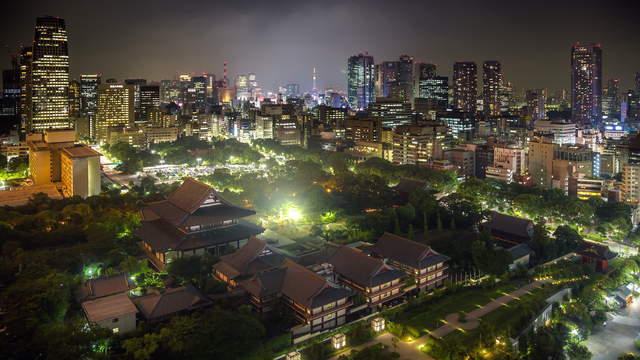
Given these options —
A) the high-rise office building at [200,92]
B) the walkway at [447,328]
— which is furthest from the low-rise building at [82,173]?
the high-rise office building at [200,92]

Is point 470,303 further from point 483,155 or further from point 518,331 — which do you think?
point 483,155

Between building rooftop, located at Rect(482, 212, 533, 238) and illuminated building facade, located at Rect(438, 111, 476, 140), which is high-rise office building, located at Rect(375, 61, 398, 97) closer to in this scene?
illuminated building facade, located at Rect(438, 111, 476, 140)

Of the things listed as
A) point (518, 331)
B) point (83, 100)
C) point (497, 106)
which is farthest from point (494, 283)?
point (497, 106)

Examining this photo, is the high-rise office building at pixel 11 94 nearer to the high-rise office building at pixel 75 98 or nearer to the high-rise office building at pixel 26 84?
the high-rise office building at pixel 26 84

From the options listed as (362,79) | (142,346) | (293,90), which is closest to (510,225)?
(142,346)

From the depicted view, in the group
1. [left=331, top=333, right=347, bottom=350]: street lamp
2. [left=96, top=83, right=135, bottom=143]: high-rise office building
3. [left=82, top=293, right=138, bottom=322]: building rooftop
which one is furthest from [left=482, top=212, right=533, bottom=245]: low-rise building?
[left=96, top=83, right=135, bottom=143]: high-rise office building

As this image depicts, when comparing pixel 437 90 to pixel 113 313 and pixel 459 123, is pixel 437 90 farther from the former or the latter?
pixel 113 313
